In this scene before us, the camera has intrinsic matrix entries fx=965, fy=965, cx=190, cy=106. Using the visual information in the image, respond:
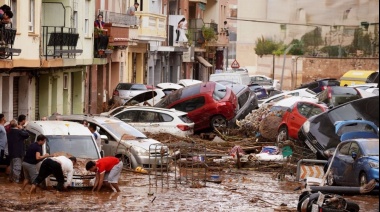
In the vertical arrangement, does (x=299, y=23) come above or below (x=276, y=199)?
above

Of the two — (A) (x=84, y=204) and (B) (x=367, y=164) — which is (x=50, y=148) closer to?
(A) (x=84, y=204)

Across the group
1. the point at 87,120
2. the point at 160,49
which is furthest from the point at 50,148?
the point at 160,49

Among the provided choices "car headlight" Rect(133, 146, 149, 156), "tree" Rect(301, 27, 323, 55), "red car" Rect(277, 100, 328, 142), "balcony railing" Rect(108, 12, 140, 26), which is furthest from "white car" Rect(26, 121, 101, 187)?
"balcony railing" Rect(108, 12, 140, 26)

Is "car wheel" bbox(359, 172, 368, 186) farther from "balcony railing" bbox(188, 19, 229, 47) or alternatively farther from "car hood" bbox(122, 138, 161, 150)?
"balcony railing" bbox(188, 19, 229, 47)

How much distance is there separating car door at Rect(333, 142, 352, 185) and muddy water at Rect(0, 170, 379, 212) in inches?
31.0

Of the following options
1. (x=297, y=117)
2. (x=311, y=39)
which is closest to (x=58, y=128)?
(x=297, y=117)

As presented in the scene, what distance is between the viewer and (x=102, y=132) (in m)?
24.8

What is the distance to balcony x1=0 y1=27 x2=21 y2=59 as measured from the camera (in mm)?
24625

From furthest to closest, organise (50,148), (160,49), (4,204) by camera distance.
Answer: (160,49) < (50,148) < (4,204)

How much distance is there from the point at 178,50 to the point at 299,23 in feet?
186

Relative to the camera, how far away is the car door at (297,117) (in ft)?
95.2

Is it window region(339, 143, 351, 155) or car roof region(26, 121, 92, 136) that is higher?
car roof region(26, 121, 92, 136)

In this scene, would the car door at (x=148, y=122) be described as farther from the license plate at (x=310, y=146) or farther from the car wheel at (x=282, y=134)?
the license plate at (x=310, y=146)

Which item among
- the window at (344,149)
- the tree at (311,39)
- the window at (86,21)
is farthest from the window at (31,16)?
the tree at (311,39)
